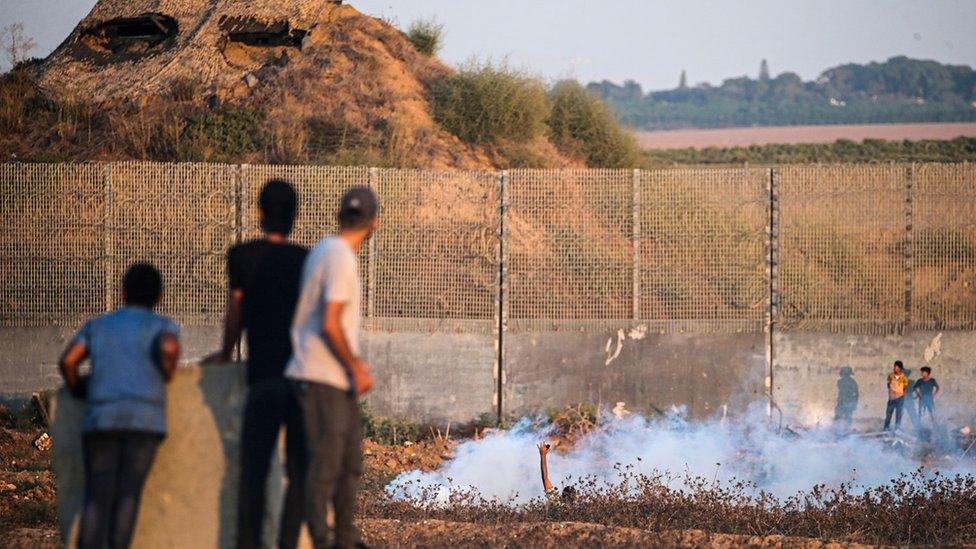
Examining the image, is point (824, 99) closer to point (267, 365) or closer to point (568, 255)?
point (568, 255)

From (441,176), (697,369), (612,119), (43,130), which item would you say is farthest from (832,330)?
(43,130)

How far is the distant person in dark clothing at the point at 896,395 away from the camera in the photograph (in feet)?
54.3

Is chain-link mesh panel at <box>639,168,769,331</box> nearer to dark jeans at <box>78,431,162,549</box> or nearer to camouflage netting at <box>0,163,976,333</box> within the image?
camouflage netting at <box>0,163,976,333</box>

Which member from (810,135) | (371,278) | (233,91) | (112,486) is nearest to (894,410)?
(371,278)

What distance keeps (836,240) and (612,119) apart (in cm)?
919

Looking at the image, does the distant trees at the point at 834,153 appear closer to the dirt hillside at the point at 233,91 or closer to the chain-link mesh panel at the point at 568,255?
the dirt hillside at the point at 233,91

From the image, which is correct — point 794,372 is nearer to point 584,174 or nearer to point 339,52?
point 584,174

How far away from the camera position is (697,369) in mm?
16875

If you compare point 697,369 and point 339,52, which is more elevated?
point 339,52

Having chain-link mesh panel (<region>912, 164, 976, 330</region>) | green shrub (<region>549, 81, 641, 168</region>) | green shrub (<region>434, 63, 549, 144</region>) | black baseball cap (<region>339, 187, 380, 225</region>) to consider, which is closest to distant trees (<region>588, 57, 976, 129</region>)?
green shrub (<region>549, 81, 641, 168</region>)

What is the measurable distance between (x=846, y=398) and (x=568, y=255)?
4.00 metres

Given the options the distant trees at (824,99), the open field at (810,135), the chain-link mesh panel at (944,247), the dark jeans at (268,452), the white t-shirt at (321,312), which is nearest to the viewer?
the white t-shirt at (321,312)

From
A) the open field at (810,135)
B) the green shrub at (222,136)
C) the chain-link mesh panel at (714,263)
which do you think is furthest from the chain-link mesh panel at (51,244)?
the open field at (810,135)

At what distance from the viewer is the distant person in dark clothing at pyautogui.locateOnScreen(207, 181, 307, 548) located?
671 centimetres
